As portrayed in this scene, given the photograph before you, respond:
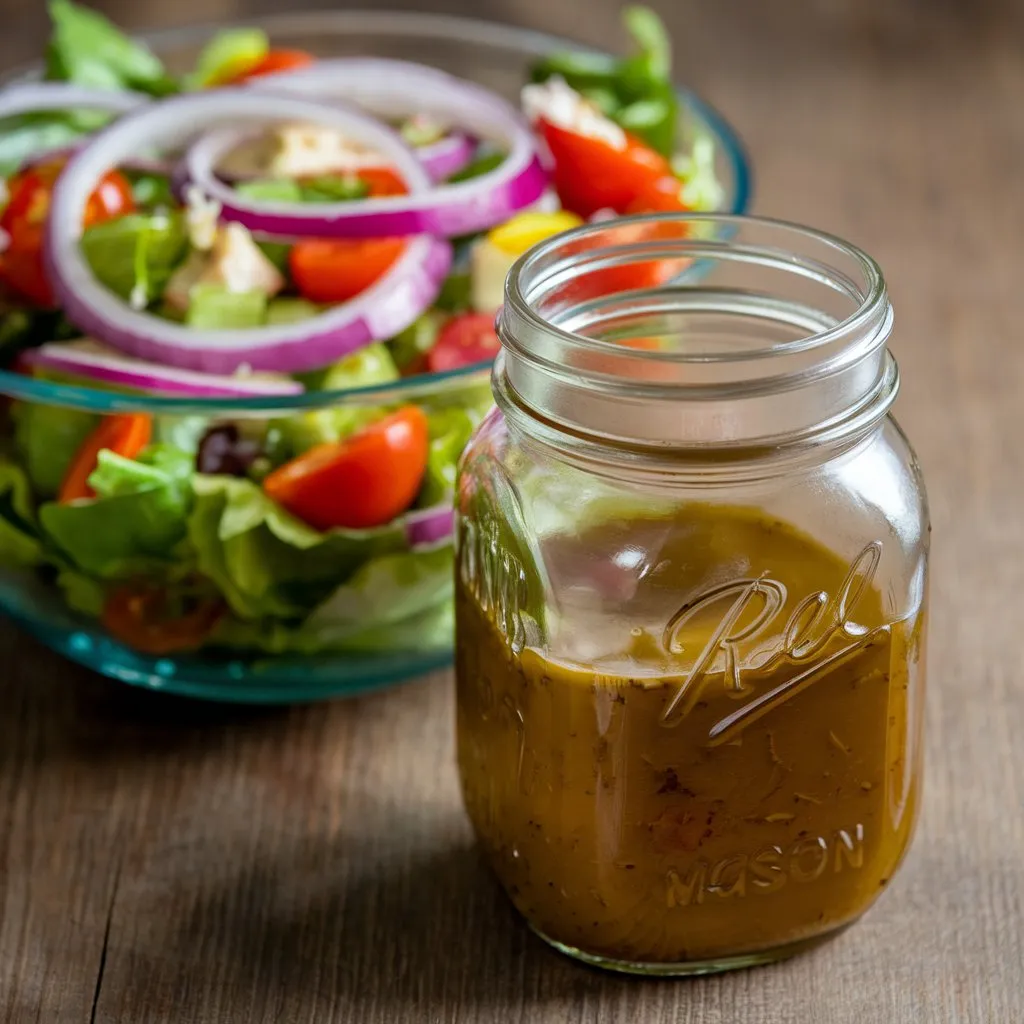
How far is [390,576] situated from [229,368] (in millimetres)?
246

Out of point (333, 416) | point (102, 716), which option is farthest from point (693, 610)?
point (102, 716)

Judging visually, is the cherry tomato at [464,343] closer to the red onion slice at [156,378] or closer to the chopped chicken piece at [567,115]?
the red onion slice at [156,378]

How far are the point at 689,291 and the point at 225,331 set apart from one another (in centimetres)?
46

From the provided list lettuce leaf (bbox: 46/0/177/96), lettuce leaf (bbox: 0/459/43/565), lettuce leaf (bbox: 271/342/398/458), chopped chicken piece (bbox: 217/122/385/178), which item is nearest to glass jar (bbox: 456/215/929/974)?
lettuce leaf (bbox: 271/342/398/458)

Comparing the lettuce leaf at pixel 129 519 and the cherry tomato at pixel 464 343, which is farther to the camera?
the cherry tomato at pixel 464 343

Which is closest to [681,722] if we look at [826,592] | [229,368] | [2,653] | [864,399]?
[826,592]

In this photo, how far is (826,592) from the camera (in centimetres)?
103

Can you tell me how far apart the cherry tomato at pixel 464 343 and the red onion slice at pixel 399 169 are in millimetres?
97

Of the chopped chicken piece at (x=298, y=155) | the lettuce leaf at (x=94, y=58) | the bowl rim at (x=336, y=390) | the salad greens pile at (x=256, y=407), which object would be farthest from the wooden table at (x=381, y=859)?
the lettuce leaf at (x=94, y=58)

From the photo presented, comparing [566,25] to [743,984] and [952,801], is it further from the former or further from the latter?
[743,984]

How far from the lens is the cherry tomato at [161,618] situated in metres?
1.41

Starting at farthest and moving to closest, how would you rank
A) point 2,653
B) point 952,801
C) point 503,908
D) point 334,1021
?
point 2,653
point 952,801
point 503,908
point 334,1021

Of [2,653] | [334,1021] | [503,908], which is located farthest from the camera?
[2,653]

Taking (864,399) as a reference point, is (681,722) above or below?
below
